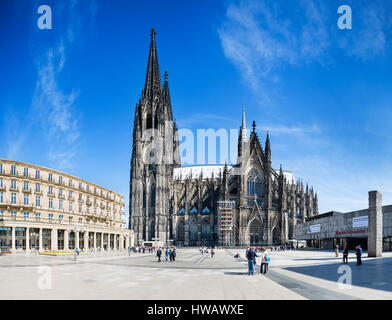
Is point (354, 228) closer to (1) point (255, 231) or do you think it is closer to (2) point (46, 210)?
(1) point (255, 231)

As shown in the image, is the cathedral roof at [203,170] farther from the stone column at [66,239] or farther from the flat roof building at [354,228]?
the stone column at [66,239]

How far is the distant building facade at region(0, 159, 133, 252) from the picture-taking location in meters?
→ 46.3

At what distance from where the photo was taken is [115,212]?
79062 mm

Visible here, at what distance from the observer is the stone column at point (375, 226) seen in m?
31.0

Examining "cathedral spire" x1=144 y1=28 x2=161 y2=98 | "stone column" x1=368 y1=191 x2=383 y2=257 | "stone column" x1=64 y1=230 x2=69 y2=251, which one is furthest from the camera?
"cathedral spire" x1=144 y1=28 x2=161 y2=98

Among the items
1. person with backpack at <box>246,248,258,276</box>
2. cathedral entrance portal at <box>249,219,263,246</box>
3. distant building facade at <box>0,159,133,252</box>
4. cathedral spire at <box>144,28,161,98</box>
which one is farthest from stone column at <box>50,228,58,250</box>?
cathedral spire at <box>144,28,161,98</box>

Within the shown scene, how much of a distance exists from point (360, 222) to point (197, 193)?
165ft

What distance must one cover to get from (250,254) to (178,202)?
78130 mm

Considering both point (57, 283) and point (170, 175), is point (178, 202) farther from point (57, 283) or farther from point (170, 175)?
point (57, 283)

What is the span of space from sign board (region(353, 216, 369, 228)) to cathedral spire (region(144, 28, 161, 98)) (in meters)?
67.7

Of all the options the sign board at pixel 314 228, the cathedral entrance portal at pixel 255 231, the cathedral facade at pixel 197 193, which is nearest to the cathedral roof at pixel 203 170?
the cathedral facade at pixel 197 193

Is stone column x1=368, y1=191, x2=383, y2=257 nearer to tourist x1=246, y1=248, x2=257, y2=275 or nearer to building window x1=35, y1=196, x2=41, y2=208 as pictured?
tourist x1=246, y1=248, x2=257, y2=275
